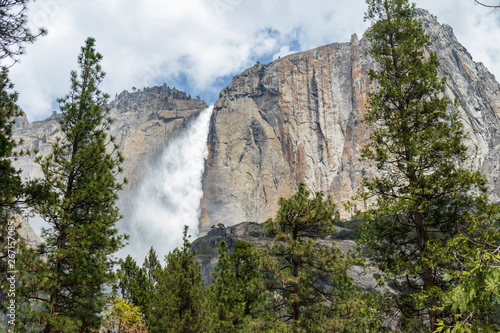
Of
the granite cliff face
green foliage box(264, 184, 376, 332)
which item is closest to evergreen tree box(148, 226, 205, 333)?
Answer: green foliage box(264, 184, 376, 332)

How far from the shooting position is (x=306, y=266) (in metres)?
13.1

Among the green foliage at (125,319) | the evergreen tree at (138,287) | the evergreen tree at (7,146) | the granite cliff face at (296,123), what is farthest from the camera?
the granite cliff face at (296,123)

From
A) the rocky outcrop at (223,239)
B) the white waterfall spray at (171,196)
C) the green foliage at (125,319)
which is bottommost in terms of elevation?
the green foliage at (125,319)

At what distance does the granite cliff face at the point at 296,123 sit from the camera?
102938 mm

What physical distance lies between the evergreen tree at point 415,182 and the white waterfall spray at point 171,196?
101946 mm

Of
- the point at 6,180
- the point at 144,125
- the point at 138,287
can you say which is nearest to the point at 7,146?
the point at 6,180

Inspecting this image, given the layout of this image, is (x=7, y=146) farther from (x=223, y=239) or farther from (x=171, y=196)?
(x=171, y=196)

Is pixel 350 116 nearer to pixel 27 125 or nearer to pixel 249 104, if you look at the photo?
pixel 249 104

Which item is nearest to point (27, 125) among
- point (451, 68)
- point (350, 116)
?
point (350, 116)

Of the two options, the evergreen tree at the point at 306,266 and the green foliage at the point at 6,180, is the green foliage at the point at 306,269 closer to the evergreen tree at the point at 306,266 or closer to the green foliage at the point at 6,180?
the evergreen tree at the point at 306,266

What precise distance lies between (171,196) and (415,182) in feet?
371

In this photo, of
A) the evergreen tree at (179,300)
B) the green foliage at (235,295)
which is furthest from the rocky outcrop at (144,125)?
the evergreen tree at (179,300)

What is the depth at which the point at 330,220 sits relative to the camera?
1330 cm

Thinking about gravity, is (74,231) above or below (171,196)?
below
